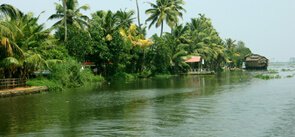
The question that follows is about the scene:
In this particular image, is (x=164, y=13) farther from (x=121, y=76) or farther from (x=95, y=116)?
(x=95, y=116)

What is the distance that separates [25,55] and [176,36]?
131ft

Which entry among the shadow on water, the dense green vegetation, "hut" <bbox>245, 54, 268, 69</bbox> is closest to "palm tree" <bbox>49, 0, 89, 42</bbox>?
the dense green vegetation

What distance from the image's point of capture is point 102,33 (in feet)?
162

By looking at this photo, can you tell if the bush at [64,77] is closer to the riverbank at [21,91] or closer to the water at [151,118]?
the riverbank at [21,91]

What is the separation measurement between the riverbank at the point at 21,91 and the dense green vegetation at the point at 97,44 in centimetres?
125

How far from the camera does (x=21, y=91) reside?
3002cm

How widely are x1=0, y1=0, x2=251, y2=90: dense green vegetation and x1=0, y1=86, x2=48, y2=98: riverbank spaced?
1.25 meters

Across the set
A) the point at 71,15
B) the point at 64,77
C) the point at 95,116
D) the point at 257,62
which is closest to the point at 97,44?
the point at 71,15

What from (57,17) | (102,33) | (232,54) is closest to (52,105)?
(57,17)

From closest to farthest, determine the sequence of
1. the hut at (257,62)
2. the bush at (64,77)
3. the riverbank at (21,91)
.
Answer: the riverbank at (21,91) < the bush at (64,77) < the hut at (257,62)

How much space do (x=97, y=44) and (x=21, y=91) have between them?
62.5 feet

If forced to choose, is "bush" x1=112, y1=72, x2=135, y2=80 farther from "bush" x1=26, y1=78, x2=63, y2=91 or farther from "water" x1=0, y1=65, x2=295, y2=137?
"water" x1=0, y1=65, x2=295, y2=137

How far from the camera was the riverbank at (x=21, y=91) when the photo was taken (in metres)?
28.5

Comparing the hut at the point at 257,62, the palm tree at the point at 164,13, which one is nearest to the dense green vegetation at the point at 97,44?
the palm tree at the point at 164,13
